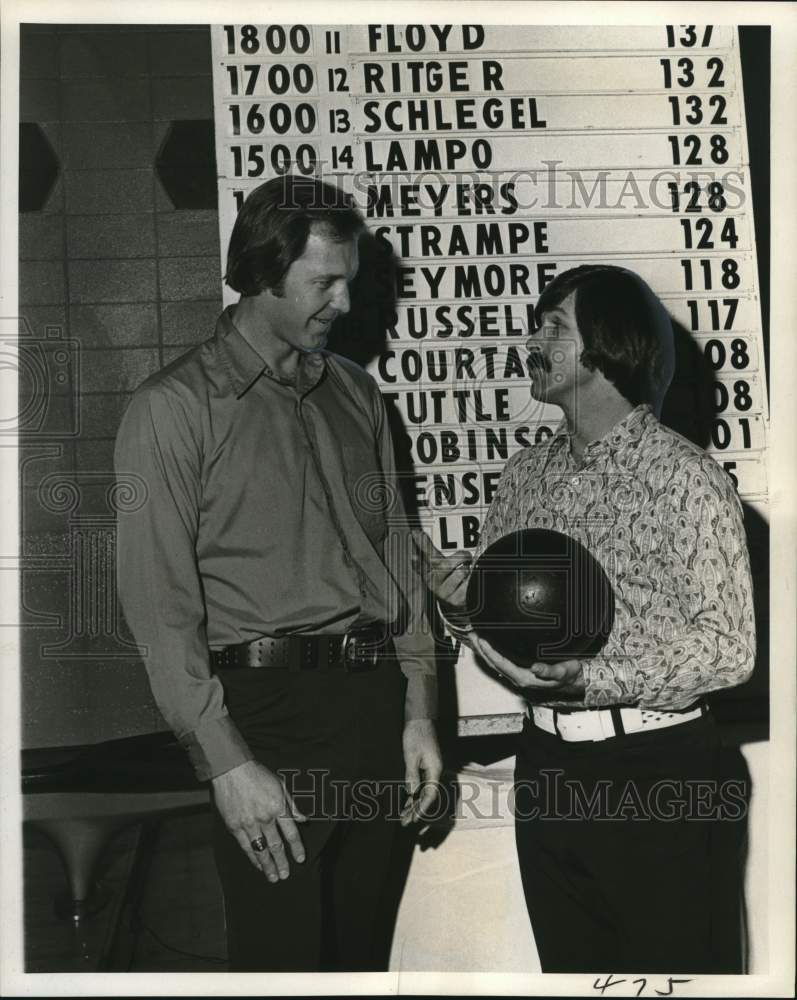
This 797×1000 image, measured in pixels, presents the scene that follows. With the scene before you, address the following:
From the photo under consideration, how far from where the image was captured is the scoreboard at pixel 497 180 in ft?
8.13

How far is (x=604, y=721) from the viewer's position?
2.14 meters

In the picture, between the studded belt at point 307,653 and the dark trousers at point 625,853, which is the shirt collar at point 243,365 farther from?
the dark trousers at point 625,853

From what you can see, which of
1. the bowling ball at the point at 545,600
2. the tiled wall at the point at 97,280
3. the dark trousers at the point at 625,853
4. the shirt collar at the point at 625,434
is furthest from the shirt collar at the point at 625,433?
the tiled wall at the point at 97,280

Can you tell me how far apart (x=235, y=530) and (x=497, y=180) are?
1.10 meters

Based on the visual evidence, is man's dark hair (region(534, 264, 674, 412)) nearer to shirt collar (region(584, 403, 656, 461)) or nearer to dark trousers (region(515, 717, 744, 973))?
shirt collar (region(584, 403, 656, 461))

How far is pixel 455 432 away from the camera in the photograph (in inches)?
101

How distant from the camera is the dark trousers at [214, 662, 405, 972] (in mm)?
2148

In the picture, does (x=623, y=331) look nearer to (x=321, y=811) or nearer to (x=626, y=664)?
(x=626, y=664)

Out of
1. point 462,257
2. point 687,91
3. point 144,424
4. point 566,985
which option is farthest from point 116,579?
point 687,91

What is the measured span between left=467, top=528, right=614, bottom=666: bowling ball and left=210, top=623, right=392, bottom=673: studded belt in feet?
0.85

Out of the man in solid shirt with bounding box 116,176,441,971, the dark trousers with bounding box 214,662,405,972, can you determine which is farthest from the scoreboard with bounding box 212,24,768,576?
the dark trousers with bounding box 214,662,405,972

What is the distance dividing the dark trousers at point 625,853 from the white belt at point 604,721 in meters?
0.02

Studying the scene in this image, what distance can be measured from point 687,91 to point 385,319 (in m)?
0.95

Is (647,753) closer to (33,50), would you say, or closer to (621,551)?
(621,551)
